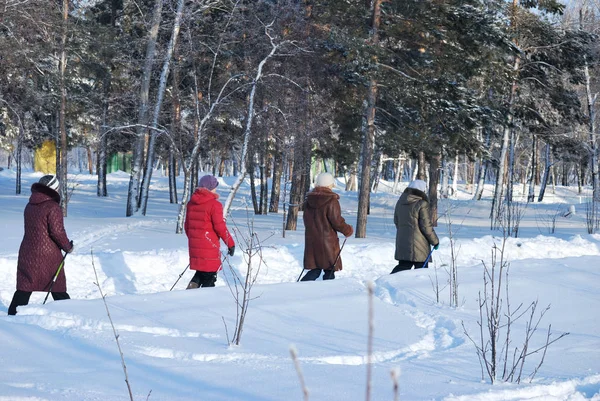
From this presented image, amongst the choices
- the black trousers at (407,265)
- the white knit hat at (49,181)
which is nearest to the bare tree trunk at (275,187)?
the black trousers at (407,265)

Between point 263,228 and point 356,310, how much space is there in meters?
13.0

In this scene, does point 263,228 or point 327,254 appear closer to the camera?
point 327,254

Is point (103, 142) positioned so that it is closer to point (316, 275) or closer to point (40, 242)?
point (316, 275)

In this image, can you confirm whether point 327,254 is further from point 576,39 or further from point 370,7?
point 576,39

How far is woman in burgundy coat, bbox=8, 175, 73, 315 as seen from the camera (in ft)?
20.5

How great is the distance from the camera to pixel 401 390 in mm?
3574

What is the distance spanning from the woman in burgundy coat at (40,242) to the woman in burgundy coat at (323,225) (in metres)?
2.83

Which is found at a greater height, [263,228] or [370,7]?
[370,7]

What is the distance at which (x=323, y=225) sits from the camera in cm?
778

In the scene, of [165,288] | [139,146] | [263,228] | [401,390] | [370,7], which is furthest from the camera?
[139,146]

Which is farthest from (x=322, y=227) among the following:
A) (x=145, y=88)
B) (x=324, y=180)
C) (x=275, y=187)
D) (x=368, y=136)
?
(x=275, y=187)

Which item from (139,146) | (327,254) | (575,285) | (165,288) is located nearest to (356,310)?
(327,254)

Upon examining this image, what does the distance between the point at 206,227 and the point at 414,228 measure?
282cm

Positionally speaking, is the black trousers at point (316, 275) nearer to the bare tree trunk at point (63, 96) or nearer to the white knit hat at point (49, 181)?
the white knit hat at point (49, 181)
